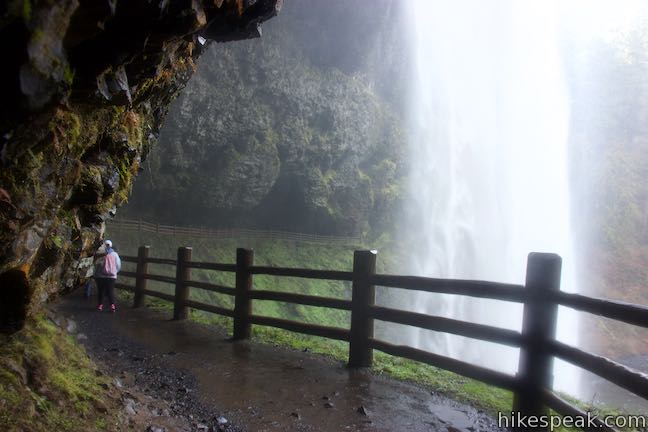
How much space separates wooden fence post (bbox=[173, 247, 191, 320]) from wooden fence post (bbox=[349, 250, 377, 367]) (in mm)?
4140

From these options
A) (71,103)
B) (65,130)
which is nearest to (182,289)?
(65,130)

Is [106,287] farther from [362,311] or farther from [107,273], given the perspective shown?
[362,311]

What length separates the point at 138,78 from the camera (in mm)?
3572

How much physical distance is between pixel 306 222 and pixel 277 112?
645cm

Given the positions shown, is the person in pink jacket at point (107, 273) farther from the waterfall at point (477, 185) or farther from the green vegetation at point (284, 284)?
the waterfall at point (477, 185)

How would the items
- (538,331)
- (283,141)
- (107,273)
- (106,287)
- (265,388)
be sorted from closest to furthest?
(538,331)
(265,388)
(107,273)
(106,287)
(283,141)

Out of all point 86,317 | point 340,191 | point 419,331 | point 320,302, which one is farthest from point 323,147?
point 320,302

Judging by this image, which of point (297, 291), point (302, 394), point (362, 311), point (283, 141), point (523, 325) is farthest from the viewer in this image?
point (283, 141)

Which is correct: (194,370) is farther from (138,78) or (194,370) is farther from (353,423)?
(138,78)

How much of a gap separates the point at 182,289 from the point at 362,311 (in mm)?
4340

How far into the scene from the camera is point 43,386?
3102 mm

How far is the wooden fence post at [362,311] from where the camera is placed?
5285mm

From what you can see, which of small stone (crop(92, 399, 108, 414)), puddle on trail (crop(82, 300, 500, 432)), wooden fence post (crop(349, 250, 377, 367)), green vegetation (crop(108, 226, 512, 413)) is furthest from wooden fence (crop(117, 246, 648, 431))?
small stone (crop(92, 399, 108, 414))

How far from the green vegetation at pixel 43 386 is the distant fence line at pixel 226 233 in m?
15.8
